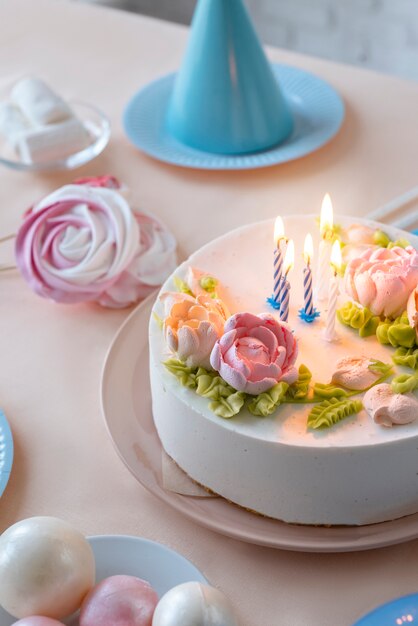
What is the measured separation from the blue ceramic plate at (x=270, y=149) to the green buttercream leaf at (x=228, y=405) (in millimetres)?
677

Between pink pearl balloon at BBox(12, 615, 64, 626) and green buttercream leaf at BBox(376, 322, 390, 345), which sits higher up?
green buttercream leaf at BBox(376, 322, 390, 345)

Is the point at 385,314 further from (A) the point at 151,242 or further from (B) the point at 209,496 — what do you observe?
(A) the point at 151,242

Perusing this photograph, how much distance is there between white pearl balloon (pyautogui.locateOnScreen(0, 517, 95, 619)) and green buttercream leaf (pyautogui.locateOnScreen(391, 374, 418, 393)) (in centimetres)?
36

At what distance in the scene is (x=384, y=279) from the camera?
1.00 metres

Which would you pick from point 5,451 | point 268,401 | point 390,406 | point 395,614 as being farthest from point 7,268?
point 395,614

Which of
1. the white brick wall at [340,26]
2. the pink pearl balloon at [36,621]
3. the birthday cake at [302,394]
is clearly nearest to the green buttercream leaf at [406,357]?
the birthday cake at [302,394]

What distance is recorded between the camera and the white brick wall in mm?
3070

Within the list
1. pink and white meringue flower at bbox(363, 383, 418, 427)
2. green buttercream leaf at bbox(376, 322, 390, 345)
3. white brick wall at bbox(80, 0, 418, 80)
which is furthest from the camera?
white brick wall at bbox(80, 0, 418, 80)

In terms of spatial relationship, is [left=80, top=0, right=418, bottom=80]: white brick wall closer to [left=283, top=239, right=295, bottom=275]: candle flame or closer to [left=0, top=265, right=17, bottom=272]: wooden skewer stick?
[left=0, top=265, right=17, bottom=272]: wooden skewer stick

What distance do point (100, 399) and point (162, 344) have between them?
14cm

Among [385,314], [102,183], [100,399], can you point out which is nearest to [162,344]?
[100,399]

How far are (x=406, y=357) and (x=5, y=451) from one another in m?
0.49

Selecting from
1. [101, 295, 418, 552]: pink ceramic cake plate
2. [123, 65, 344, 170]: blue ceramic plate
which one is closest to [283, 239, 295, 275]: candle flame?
[101, 295, 418, 552]: pink ceramic cake plate

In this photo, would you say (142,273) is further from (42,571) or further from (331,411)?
(42,571)
